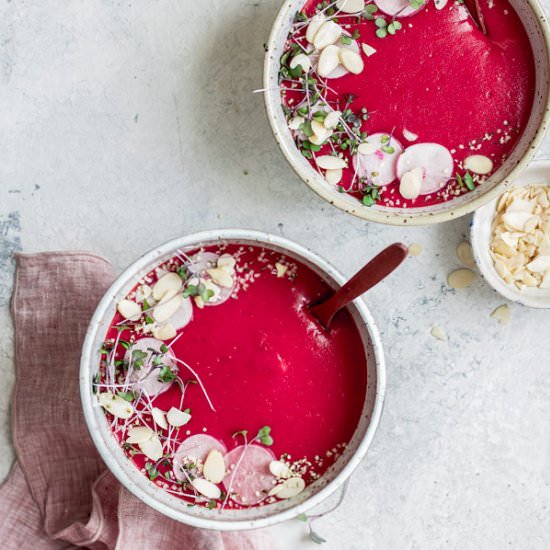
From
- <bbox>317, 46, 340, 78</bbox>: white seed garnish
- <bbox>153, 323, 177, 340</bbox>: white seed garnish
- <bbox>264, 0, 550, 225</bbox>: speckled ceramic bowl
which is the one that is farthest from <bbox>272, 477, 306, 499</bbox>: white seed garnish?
<bbox>317, 46, 340, 78</bbox>: white seed garnish

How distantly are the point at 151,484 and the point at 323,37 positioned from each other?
32.2 inches

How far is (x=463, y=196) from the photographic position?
1.40 meters

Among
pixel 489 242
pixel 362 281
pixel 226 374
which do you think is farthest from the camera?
pixel 489 242

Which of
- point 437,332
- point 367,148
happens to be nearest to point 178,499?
point 437,332

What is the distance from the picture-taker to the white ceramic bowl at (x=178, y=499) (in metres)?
1.25

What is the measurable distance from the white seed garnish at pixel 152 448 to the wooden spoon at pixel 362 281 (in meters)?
0.34

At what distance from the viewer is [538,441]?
5.08 ft

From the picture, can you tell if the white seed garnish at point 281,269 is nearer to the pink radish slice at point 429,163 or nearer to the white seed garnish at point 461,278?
the pink radish slice at point 429,163

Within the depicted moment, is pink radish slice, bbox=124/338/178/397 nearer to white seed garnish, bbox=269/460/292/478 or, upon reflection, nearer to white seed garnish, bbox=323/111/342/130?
white seed garnish, bbox=269/460/292/478

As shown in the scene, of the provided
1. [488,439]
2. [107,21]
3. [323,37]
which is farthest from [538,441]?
[107,21]

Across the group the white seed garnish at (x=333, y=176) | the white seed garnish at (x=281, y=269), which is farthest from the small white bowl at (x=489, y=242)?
the white seed garnish at (x=281, y=269)

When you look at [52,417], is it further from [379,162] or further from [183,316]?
[379,162]

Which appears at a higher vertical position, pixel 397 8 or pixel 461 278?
pixel 397 8

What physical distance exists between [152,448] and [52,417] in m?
0.29
